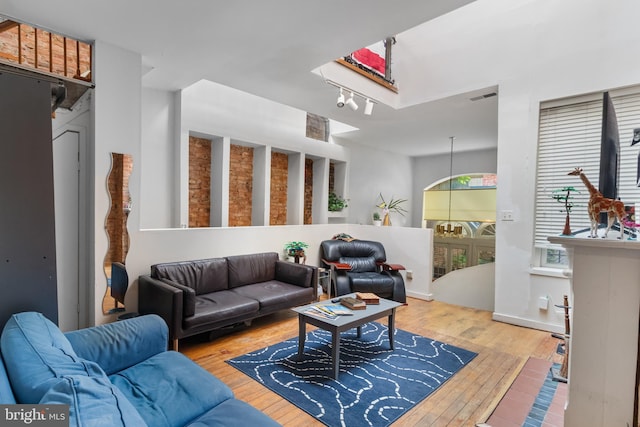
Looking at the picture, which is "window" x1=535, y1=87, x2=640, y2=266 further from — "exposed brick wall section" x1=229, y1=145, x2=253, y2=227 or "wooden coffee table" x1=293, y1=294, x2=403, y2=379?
"exposed brick wall section" x1=229, y1=145, x2=253, y2=227

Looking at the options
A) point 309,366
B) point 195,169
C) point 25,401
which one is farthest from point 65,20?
Result: point 309,366

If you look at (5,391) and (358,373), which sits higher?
(5,391)

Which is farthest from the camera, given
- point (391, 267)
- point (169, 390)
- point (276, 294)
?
point (391, 267)

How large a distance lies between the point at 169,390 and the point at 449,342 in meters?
2.80

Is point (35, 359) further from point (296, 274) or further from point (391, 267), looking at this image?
point (391, 267)

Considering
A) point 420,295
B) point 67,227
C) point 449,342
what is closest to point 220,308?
point 67,227

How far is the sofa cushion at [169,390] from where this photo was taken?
1487 mm

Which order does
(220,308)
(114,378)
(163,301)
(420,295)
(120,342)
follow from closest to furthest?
(114,378) < (120,342) < (163,301) < (220,308) < (420,295)

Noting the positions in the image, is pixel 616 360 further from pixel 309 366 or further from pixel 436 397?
pixel 309 366

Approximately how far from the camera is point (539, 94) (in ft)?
11.7

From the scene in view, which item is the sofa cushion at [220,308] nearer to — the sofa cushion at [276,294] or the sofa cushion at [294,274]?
the sofa cushion at [276,294]

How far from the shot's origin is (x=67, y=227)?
9.51 ft

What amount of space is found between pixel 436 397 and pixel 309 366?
105cm

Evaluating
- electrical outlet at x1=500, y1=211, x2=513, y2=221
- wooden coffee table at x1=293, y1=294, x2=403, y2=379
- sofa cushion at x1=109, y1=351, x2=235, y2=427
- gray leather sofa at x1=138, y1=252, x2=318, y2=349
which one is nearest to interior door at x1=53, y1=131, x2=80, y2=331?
gray leather sofa at x1=138, y1=252, x2=318, y2=349
